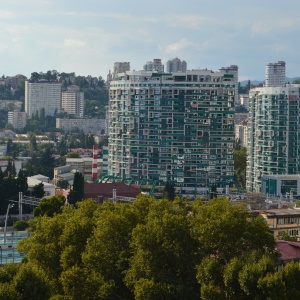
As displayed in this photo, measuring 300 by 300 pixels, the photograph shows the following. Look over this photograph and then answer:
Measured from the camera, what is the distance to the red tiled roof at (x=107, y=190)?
106 ft

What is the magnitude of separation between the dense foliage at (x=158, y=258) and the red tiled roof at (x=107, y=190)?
1531 centimetres

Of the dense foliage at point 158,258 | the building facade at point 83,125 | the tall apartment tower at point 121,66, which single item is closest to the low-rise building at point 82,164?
the tall apartment tower at point 121,66

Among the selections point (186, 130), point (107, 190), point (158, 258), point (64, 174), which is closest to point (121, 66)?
point (64, 174)

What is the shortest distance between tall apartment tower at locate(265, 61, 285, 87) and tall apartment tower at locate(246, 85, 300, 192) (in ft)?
80.4

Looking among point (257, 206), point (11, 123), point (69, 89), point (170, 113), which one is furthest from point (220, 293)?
point (69, 89)

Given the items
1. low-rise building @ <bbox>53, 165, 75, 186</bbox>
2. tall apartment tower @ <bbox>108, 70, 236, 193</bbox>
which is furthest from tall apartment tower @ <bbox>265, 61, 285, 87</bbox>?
tall apartment tower @ <bbox>108, 70, 236, 193</bbox>

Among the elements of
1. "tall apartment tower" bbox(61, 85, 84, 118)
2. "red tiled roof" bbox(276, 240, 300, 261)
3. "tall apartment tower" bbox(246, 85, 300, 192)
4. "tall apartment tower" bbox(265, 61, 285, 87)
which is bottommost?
"red tiled roof" bbox(276, 240, 300, 261)

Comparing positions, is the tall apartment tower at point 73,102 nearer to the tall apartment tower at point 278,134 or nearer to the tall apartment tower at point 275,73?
the tall apartment tower at point 275,73

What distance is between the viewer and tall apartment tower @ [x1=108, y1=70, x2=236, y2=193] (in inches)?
1430

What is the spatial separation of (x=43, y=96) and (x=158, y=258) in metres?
68.3

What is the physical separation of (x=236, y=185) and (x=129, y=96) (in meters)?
5.10

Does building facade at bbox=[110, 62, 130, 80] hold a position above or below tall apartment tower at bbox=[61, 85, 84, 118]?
above

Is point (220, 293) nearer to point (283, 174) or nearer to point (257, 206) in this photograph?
point (257, 206)

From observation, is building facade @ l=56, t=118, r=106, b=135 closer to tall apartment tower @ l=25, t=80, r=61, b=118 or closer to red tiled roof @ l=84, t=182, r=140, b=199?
tall apartment tower @ l=25, t=80, r=61, b=118
